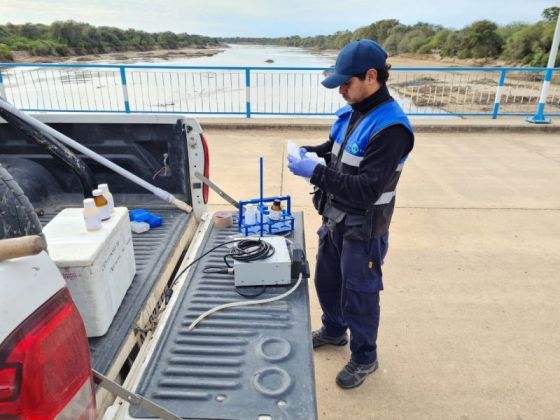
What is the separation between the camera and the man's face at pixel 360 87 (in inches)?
79.2

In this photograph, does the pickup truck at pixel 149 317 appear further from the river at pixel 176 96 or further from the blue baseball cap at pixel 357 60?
the river at pixel 176 96

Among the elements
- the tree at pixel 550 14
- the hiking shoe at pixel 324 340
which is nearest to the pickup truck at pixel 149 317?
the hiking shoe at pixel 324 340

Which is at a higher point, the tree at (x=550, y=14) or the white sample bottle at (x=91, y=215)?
the tree at (x=550, y=14)

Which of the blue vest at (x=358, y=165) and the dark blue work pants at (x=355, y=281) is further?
the dark blue work pants at (x=355, y=281)

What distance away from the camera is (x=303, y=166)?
6.98ft

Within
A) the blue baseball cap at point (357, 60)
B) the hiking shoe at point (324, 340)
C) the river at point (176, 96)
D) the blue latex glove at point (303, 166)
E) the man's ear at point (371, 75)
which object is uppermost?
the blue baseball cap at point (357, 60)

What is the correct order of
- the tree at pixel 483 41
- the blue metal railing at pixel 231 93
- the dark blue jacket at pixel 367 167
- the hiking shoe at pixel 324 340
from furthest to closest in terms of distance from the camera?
1. the tree at pixel 483 41
2. the blue metal railing at pixel 231 93
3. the hiking shoe at pixel 324 340
4. the dark blue jacket at pixel 367 167

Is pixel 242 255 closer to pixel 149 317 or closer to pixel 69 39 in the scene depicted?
pixel 149 317

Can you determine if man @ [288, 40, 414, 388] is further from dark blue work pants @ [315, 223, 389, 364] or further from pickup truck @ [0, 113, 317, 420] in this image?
pickup truck @ [0, 113, 317, 420]

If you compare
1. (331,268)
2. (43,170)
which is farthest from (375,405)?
(43,170)

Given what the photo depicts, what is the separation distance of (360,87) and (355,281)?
972 millimetres

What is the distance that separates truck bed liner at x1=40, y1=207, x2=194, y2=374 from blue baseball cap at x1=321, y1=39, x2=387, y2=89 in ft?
4.08

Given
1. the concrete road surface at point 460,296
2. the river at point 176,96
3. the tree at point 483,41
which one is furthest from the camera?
the tree at point 483,41

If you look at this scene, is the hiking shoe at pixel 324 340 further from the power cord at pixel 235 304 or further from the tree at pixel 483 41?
the tree at pixel 483 41
